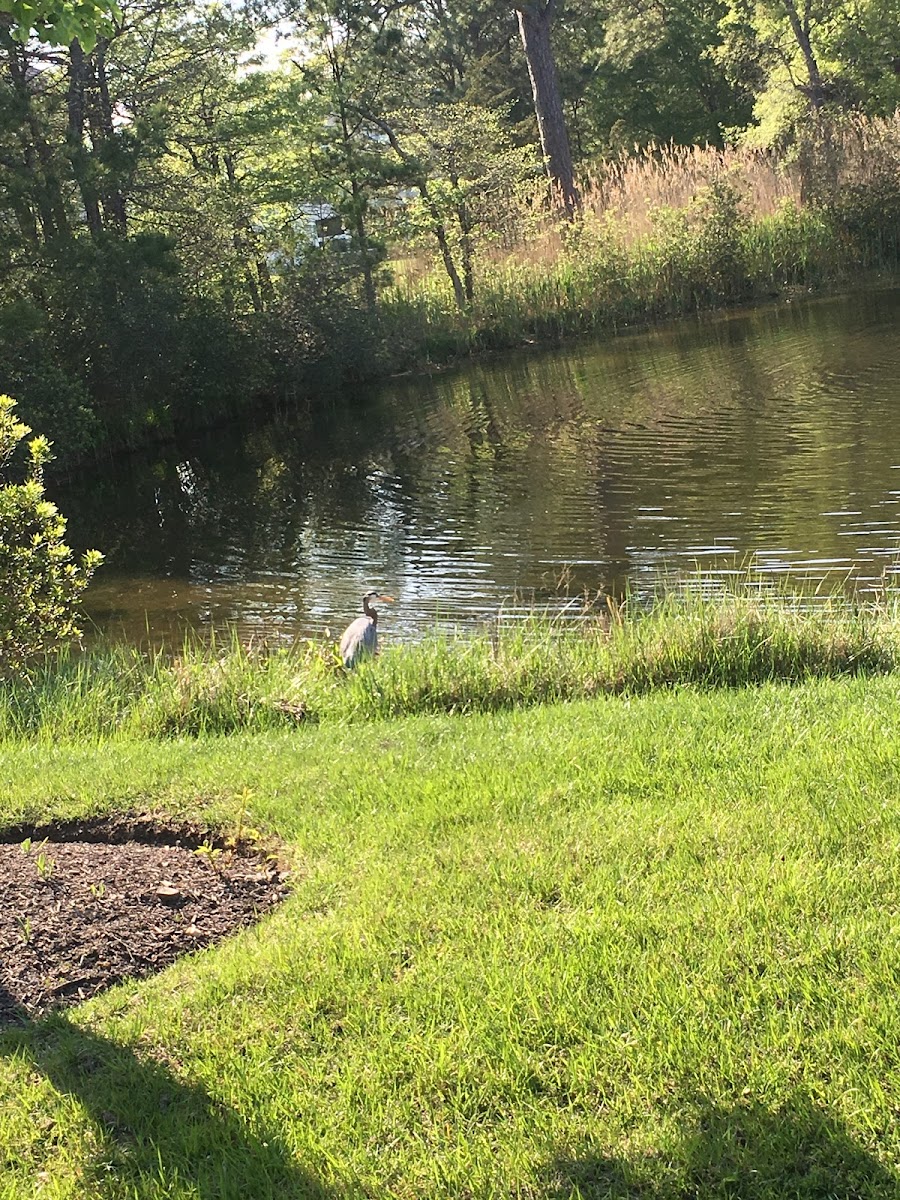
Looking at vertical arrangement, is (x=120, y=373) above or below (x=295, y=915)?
above

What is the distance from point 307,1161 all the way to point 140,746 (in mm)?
3438

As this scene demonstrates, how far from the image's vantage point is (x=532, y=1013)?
2777mm

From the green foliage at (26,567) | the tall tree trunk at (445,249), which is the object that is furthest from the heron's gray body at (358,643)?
the tall tree trunk at (445,249)

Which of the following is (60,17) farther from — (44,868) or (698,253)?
(698,253)

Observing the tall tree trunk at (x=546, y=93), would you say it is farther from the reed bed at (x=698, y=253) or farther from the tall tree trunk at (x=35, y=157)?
the tall tree trunk at (x=35, y=157)

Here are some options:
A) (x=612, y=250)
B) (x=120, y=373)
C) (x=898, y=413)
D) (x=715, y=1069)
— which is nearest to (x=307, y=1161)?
(x=715, y=1069)

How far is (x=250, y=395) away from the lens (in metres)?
22.4

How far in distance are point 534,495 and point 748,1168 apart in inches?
395

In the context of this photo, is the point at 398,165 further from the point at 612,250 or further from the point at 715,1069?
the point at 715,1069

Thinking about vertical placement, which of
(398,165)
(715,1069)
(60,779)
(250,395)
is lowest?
(715,1069)

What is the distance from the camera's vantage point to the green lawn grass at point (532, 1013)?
7.79ft

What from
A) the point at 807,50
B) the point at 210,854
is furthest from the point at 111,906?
the point at 807,50

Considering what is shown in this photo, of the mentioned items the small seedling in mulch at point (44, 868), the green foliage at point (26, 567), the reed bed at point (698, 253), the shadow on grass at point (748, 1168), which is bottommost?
the shadow on grass at point (748, 1168)

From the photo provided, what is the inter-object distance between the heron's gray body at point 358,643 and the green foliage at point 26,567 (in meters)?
1.97
